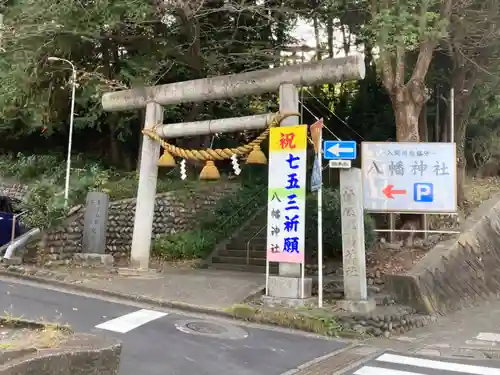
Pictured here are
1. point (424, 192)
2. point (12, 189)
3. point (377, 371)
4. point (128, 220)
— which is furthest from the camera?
point (12, 189)

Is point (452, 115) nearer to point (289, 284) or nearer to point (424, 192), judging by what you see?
point (424, 192)

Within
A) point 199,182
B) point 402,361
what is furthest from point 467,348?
point 199,182

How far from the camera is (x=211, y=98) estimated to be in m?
12.1

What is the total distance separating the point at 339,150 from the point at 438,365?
13.6 feet

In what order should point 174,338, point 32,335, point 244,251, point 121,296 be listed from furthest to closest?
point 244,251, point 121,296, point 174,338, point 32,335

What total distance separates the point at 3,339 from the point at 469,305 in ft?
35.2

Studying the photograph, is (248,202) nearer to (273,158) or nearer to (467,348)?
(273,158)

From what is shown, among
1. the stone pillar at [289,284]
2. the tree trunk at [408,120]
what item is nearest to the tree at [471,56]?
the tree trunk at [408,120]

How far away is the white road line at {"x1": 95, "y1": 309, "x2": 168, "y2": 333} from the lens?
8.30 m

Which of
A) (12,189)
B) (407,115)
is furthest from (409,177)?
(12,189)

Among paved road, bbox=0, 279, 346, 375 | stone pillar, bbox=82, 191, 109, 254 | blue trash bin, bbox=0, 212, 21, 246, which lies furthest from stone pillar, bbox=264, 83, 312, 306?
blue trash bin, bbox=0, 212, 21, 246

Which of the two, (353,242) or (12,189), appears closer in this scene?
(353,242)

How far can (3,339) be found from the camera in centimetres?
504

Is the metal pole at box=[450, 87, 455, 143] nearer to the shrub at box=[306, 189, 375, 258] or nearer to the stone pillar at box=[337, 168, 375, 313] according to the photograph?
the shrub at box=[306, 189, 375, 258]
